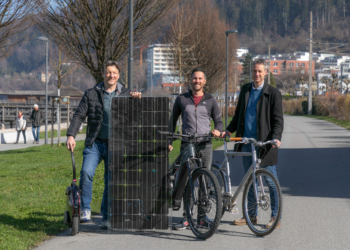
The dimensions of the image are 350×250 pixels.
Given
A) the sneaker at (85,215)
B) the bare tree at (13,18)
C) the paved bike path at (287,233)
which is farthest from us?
the bare tree at (13,18)

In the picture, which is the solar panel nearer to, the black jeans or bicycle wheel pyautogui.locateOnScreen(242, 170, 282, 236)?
the black jeans

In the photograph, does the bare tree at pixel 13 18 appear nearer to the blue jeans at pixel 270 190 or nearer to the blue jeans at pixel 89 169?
the blue jeans at pixel 89 169

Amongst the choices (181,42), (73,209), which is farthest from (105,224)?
(181,42)

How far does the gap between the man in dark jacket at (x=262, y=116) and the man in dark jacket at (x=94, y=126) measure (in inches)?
55.7

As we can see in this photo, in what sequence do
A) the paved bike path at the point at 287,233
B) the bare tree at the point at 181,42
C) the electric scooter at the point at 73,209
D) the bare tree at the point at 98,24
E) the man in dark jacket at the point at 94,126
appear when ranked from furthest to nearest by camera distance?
the bare tree at the point at 181,42 → the bare tree at the point at 98,24 → the man in dark jacket at the point at 94,126 → the electric scooter at the point at 73,209 → the paved bike path at the point at 287,233

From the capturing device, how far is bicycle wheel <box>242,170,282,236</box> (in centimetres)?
544

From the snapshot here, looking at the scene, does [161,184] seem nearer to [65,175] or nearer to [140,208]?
[140,208]

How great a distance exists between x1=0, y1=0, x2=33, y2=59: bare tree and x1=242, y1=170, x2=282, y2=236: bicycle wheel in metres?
8.69

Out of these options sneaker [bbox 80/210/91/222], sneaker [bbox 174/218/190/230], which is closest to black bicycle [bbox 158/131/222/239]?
sneaker [bbox 174/218/190/230]

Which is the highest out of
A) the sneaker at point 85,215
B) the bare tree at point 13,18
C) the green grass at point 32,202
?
the bare tree at point 13,18

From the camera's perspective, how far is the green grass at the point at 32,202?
5.61 metres

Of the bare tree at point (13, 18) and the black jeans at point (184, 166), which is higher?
the bare tree at point (13, 18)

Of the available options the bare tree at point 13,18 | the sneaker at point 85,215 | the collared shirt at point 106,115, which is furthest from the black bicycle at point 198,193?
the bare tree at point 13,18

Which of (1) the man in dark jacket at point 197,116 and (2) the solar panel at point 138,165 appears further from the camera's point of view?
(1) the man in dark jacket at point 197,116
